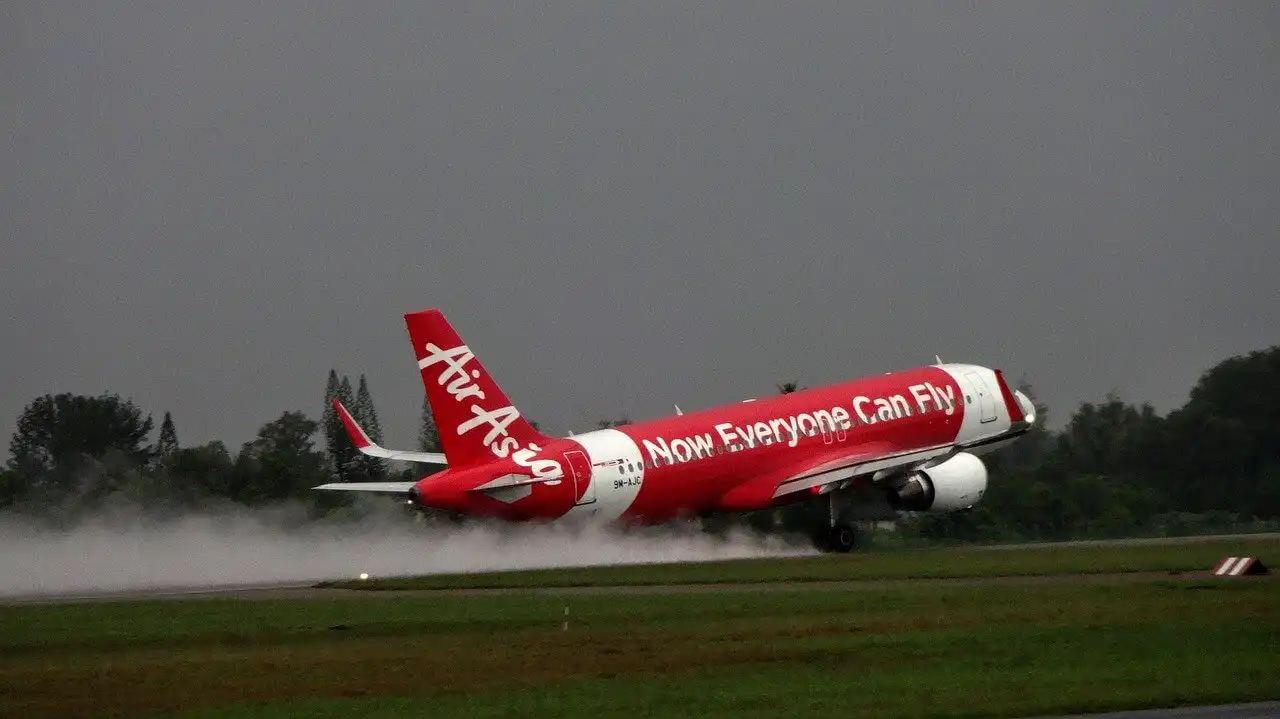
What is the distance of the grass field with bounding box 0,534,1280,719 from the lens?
23031mm

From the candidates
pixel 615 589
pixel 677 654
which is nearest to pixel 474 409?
pixel 615 589

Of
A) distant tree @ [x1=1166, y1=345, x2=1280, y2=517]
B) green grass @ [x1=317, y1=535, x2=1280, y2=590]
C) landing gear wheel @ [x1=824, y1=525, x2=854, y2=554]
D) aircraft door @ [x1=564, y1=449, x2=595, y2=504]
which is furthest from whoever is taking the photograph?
distant tree @ [x1=1166, y1=345, x2=1280, y2=517]

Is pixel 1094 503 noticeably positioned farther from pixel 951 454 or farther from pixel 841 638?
pixel 841 638

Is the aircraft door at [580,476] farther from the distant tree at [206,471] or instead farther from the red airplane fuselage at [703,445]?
the distant tree at [206,471]

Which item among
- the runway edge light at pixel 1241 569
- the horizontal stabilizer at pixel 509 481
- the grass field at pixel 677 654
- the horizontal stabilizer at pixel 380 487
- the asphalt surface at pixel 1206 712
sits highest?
the horizontal stabilizer at pixel 380 487

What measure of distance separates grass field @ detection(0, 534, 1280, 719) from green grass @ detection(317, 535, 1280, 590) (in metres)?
5.02

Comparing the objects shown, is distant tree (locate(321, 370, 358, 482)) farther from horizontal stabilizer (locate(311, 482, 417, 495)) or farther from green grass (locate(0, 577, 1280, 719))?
green grass (locate(0, 577, 1280, 719))

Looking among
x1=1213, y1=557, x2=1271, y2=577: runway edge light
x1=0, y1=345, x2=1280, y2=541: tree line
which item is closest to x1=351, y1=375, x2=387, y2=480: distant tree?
x1=0, y1=345, x2=1280, y2=541: tree line

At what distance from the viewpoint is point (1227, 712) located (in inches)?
818

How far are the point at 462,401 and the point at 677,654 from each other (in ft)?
78.8

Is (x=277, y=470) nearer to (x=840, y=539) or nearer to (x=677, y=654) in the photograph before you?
(x=840, y=539)

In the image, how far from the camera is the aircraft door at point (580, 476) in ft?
174

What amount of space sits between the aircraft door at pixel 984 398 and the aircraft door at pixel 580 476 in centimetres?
1639

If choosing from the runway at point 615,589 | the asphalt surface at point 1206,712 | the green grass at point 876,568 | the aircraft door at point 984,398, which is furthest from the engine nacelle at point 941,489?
the asphalt surface at point 1206,712
